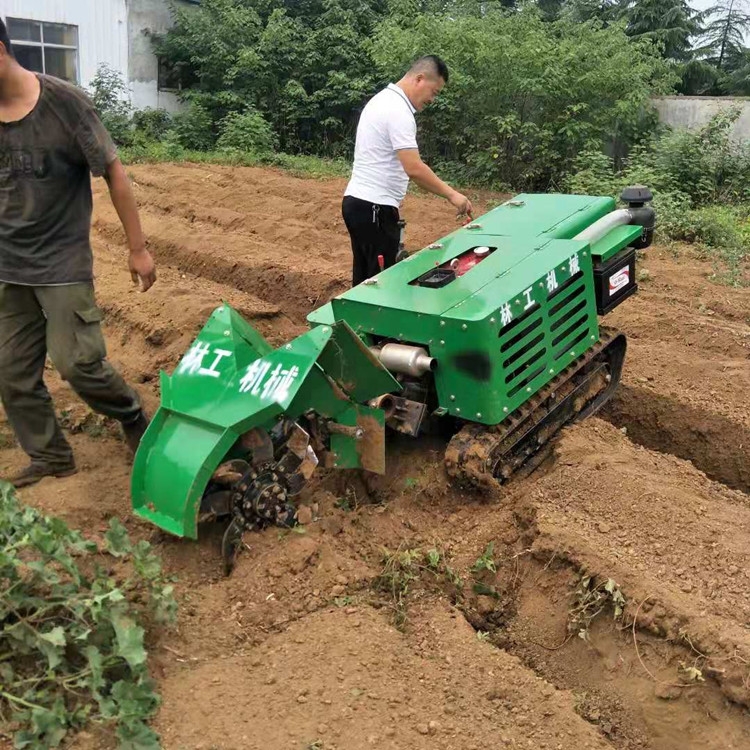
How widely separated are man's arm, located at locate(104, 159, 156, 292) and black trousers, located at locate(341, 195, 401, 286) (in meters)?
1.76

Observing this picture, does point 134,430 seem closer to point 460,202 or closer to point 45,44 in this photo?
point 460,202

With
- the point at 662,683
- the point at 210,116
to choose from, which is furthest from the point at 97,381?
the point at 210,116

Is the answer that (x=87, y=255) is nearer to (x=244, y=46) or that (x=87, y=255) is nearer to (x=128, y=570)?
(x=128, y=570)

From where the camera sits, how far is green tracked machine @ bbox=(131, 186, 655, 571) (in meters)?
3.38

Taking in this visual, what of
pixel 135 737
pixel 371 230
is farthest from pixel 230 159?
pixel 135 737

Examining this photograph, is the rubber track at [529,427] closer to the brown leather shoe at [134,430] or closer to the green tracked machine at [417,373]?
the green tracked machine at [417,373]

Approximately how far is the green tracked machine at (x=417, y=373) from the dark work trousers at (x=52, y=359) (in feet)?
1.39

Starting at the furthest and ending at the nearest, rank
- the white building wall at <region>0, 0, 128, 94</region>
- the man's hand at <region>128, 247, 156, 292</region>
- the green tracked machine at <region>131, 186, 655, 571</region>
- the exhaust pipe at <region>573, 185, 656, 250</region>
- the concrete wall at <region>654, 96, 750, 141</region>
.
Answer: the white building wall at <region>0, 0, 128, 94</region> < the concrete wall at <region>654, 96, 750, 141</region> < the exhaust pipe at <region>573, 185, 656, 250</region> < the man's hand at <region>128, 247, 156, 292</region> < the green tracked machine at <region>131, 186, 655, 571</region>

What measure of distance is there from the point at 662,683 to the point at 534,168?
1178 centimetres

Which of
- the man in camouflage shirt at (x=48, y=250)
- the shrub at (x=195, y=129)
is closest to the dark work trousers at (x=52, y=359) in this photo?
the man in camouflage shirt at (x=48, y=250)

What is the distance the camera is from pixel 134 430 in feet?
13.6

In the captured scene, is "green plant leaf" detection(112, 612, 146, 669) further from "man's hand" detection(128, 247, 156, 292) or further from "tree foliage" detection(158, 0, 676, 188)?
"tree foliage" detection(158, 0, 676, 188)

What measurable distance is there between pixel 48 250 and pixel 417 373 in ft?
5.52

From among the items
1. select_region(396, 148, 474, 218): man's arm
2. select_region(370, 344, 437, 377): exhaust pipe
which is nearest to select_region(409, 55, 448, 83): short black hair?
select_region(396, 148, 474, 218): man's arm
